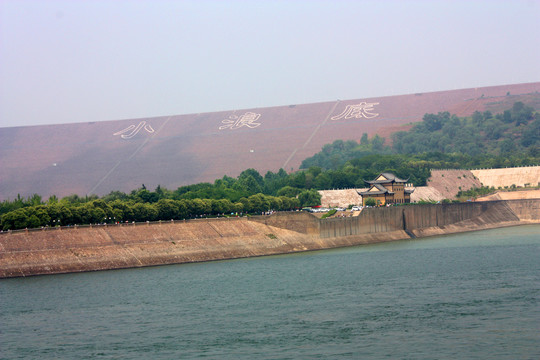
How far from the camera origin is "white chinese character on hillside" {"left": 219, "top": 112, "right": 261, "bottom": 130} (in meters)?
177

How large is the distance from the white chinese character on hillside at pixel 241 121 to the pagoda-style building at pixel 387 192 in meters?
73.6

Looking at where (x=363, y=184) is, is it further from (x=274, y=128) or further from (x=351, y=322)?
(x=351, y=322)

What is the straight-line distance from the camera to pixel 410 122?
174 metres

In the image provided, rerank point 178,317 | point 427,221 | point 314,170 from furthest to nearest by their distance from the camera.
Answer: point 314,170
point 427,221
point 178,317

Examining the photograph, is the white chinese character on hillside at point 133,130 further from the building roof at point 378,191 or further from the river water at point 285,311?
the river water at point 285,311

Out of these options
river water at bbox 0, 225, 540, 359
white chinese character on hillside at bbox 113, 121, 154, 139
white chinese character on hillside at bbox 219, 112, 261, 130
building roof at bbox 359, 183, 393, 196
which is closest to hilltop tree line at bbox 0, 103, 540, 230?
building roof at bbox 359, 183, 393, 196

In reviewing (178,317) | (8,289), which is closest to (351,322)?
(178,317)

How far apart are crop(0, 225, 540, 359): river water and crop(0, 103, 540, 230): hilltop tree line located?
37.1ft

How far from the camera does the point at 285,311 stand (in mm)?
Answer: 40469

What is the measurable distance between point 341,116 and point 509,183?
59.3m

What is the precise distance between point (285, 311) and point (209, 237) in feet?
96.9

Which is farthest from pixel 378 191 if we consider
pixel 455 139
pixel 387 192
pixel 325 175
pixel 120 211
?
pixel 455 139

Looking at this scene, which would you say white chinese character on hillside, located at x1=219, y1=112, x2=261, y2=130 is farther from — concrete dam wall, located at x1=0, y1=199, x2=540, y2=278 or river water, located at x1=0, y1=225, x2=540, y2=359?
river water, located at x1=0, y1=225, x2=540, y2=359

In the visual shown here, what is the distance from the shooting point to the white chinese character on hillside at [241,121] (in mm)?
177000
